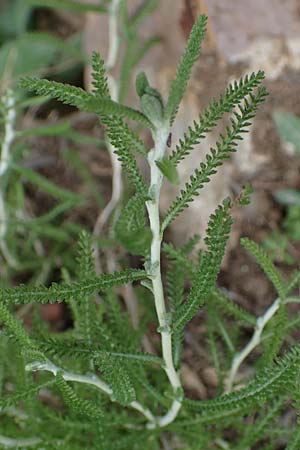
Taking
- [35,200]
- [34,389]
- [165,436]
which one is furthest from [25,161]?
[34,389]

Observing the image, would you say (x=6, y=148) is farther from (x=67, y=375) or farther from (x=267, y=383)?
(x=267, y=383)

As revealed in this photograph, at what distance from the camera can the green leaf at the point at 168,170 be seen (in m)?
0.97

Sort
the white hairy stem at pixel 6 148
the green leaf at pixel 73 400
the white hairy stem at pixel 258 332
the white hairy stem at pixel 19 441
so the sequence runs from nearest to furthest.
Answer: the green leaf at pixel 73 400 < the white hairy stem at pixel 258 332 < the white hairy stem at pixel 19 441 < the white hairy stem at pixel 6 148

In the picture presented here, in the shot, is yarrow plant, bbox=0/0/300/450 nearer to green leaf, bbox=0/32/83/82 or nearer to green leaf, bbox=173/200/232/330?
green leaf, bbox=173/200/232/330

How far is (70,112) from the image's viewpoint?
2818 mm

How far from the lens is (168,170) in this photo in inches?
38.9

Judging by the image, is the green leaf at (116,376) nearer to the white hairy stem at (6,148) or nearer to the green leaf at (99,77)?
the green leaf at (99,77)

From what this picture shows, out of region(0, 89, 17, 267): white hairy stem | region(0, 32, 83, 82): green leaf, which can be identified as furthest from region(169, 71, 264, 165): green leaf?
region(0, 32, 83, 82): green leaf

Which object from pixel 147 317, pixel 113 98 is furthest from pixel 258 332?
pixel 113 98

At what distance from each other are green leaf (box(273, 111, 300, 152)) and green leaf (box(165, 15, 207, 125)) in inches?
45.8

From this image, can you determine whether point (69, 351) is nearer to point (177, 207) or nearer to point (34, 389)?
point (34, 389)

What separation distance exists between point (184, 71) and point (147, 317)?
3.07 feet

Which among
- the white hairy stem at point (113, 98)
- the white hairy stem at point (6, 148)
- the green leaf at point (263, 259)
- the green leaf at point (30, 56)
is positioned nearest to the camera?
the green leaf at point (263, 259)

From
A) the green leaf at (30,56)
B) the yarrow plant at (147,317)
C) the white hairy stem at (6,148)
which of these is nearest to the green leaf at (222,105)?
the yarrow plant at (147,317)
